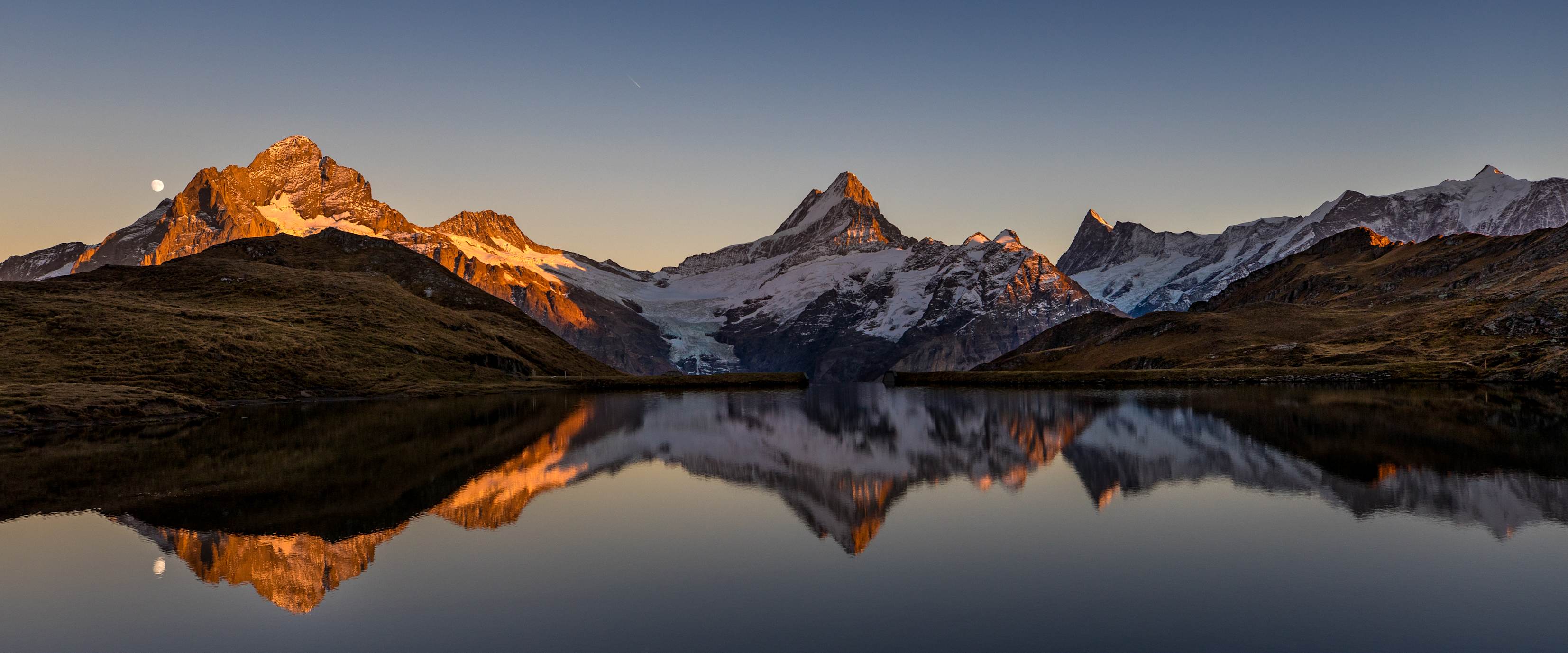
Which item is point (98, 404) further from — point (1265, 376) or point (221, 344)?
point (1265, 376)

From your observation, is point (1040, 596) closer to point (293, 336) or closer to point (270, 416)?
point (270, 416)

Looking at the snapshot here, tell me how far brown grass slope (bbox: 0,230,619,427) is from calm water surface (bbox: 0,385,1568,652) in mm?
45666

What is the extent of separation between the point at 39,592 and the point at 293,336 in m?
131

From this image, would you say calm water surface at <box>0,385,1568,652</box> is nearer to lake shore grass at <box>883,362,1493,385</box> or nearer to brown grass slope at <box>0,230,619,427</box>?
brown grass slope at <box>0,230,619,427</box>

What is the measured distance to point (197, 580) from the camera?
23781 millimetres

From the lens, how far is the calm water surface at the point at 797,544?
19031 millimetres

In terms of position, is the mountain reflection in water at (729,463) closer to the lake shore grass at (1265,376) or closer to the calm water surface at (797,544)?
the calm water surface at (797,544)

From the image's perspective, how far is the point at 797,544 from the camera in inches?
1111

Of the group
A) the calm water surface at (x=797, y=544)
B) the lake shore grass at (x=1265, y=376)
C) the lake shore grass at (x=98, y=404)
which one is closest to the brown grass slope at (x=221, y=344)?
the lake shore grass at (x=98, y=404)

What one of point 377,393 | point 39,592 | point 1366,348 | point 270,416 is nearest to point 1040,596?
point 39,592

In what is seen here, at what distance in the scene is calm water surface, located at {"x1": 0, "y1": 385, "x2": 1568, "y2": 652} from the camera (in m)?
19.0

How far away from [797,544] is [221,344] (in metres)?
124

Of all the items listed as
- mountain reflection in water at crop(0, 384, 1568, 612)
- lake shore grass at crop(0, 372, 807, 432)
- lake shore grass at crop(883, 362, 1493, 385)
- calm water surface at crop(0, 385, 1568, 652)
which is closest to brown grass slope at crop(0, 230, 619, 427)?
lake shore grass at crop(0, 372, 807, 432)

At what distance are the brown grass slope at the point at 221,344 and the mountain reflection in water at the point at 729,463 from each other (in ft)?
67.8
